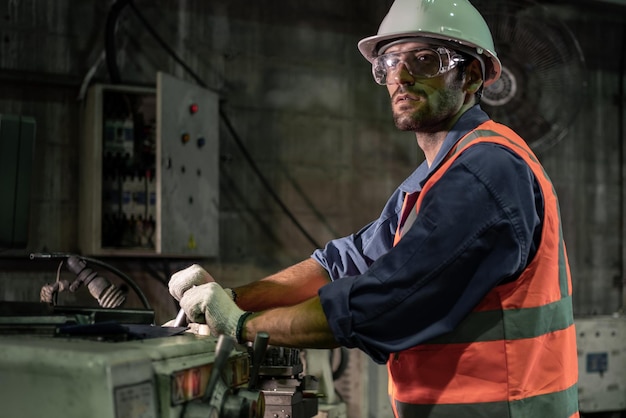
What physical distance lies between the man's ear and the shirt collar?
0.05 m

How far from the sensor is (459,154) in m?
1.55

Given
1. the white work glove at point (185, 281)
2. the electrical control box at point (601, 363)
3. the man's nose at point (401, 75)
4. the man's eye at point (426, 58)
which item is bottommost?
the electrical control box at point (601, 363)

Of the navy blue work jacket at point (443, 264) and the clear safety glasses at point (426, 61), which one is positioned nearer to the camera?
the navy blue work jacket at point (443, 264)

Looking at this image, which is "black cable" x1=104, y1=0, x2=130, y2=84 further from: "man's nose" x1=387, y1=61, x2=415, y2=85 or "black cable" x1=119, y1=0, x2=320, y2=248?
"man's nose" x1=387, y1=61, x2=415, y2=85

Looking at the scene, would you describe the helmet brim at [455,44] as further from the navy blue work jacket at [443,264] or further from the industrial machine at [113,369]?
the industrial machine at [113,369]

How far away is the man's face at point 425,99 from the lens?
173 cm

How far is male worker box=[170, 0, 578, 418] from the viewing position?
138 centimetres

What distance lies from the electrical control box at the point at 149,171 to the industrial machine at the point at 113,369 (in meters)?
2.62

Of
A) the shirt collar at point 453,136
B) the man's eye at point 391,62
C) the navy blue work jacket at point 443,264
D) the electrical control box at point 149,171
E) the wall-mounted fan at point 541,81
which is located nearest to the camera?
the navy blue work jacket at point 443,264

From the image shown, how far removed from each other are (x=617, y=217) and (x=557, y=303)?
14.6 feet

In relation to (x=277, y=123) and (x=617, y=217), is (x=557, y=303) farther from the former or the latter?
(x=617, y=217)

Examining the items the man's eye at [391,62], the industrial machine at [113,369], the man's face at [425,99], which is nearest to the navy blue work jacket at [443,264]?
the industrial machine at [113,369]

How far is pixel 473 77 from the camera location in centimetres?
181

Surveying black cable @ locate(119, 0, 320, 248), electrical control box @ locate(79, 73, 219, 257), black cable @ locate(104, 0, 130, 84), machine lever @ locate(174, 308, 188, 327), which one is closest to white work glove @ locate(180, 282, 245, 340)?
machine lever @ locate(174, 308, 188, 327)
